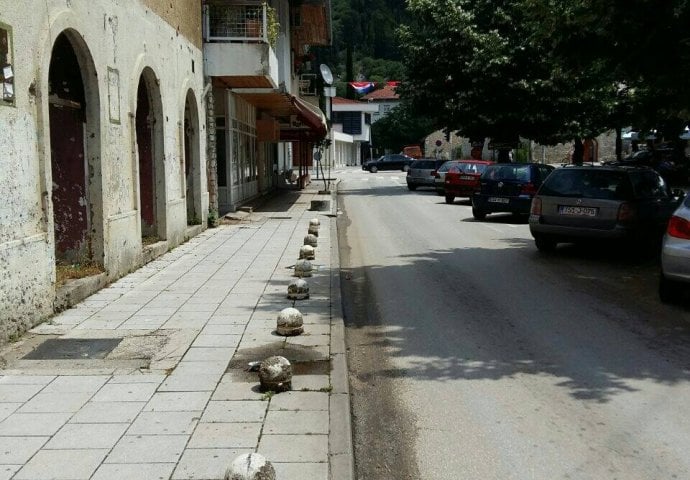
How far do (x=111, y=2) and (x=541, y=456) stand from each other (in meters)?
8.56

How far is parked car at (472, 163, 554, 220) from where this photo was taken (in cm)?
1950

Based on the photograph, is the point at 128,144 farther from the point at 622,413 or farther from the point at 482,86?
the point at 482,86

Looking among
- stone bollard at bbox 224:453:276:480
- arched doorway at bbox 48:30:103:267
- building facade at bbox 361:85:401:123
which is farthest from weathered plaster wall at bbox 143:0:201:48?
building facade at bbox 361:85:401:123

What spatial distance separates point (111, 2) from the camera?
10258 millimetres

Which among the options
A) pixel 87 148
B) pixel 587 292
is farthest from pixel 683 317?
pixel 87 148

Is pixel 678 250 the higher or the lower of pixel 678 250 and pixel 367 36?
the lower

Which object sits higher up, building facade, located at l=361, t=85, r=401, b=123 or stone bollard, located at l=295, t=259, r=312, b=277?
building facade, located at l=361, t=85, r=401, b=123

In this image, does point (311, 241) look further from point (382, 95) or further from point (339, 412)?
point (382, 95)

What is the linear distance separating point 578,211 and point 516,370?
6.73 meters

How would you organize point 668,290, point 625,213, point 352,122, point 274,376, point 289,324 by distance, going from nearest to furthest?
point 274,376
point 289,324
point 668,290
point 625,213
point 352,122

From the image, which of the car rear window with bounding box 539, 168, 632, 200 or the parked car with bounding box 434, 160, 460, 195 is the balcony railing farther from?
the parked car with bounding box 434, 160, 460, 195

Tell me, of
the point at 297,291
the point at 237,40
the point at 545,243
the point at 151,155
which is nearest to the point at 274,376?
the point at 297,291

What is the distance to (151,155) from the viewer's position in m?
13.2

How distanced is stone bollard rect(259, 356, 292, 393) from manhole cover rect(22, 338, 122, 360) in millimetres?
1778
